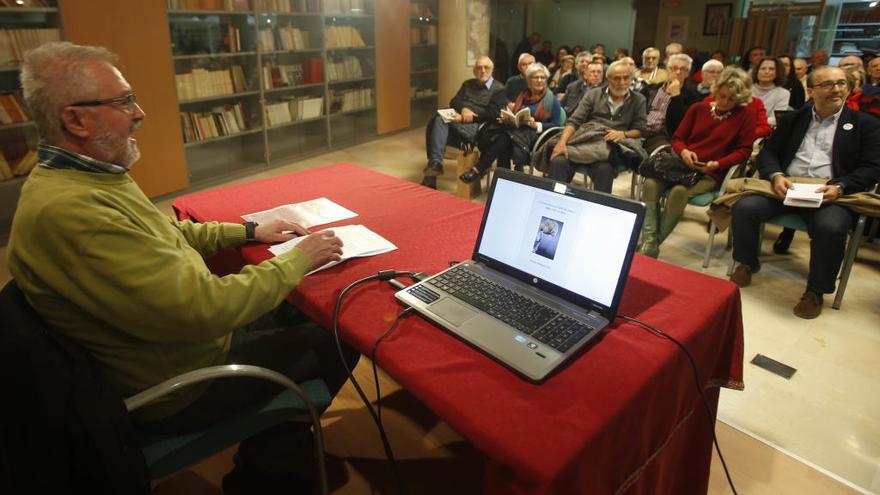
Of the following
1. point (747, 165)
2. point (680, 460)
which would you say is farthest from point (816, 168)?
point (680, 460)

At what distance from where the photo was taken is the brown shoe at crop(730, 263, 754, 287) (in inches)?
124

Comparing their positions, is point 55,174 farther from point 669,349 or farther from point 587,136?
point 587,136

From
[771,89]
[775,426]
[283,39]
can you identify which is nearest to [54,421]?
[775,426]

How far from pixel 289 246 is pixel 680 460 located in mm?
1274

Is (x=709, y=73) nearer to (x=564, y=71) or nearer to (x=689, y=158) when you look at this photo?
(x=689, y=158)

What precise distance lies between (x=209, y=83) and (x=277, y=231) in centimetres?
397

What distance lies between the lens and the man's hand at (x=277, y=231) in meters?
1.72

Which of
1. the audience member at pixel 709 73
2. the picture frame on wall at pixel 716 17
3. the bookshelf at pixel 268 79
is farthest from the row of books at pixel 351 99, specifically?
the picture frame on wall at pixel 716 17

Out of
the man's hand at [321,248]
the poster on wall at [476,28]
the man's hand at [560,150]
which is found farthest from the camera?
the poster on wall at [476,28]

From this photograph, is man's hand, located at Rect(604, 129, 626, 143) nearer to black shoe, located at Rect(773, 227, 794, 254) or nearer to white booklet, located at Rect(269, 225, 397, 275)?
black shoe, located at Rect(773, 227, 794, 254)

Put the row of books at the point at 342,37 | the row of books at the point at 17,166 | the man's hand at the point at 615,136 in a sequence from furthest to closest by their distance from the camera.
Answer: the row of books at the point at 342,37, the man's hand at the point at 615,136, the row of books at the point at 17,166

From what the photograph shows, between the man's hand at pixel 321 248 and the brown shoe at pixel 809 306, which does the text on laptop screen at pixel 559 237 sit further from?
the brown shoe at pixel 809 306

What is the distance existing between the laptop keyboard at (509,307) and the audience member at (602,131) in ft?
9.24

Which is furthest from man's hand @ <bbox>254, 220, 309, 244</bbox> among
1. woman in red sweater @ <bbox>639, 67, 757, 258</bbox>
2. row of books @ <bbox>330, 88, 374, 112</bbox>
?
row of books @ <bbox>330, 88, 374, 112</bbox>
